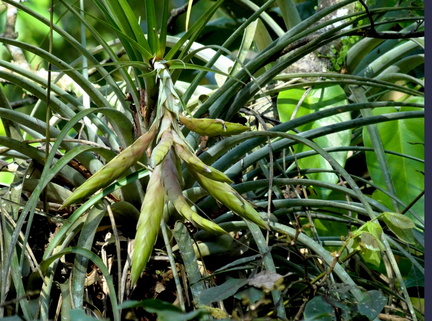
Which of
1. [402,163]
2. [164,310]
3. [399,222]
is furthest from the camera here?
[402,163]

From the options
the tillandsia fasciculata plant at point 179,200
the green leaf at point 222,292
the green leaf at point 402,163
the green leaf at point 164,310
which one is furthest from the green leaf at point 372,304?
the green leaf at point 402,163

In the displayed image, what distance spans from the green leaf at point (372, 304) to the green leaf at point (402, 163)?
1.65 ft

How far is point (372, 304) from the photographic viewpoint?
599 mm

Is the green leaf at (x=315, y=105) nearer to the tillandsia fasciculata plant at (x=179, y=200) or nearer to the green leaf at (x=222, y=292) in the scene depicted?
the tillandsia fasciculata plant at (x=179, y=200)

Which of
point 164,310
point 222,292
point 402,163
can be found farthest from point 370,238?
point 402,163

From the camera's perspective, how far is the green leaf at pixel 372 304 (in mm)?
584

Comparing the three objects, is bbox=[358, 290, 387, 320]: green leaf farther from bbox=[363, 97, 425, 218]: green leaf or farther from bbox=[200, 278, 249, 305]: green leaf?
bbox=[363, 97, 425, 218]: green leaf

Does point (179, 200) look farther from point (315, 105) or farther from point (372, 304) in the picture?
point (315, 105)

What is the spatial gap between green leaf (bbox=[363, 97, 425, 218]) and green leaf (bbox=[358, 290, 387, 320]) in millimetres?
504

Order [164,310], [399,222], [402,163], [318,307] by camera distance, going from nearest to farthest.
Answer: [164,310], [318,307], [399,222], [402,163]

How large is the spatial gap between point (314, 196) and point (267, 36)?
49cm

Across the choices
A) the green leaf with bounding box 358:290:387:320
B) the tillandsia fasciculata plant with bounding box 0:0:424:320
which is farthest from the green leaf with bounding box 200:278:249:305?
the green leaf with bounding box 358:290:387:320

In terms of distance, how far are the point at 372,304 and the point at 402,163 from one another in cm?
66

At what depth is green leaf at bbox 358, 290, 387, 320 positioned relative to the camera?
0.58m
